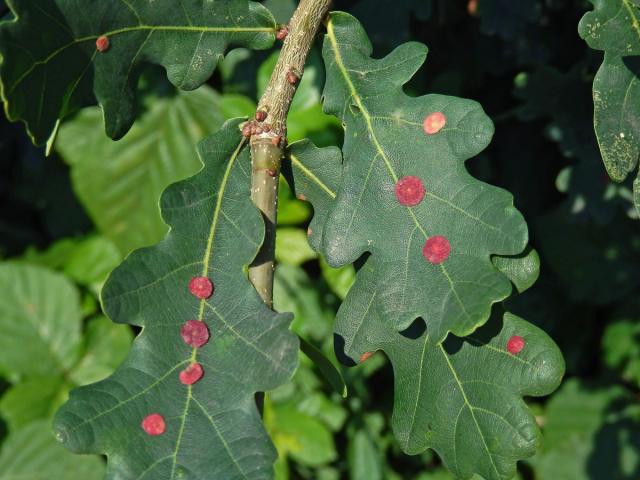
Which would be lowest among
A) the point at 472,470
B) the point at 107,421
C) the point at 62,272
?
the point at 62,272

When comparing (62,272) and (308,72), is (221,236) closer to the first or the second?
(308,72)

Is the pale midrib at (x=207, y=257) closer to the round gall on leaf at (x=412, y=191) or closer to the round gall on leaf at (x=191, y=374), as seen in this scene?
the round gall on leaf at (x=191, y=374)

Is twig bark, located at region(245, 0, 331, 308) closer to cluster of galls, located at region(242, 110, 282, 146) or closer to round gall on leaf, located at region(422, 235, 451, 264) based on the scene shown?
cluster of galls, located at region(242, 110, 282, 146)

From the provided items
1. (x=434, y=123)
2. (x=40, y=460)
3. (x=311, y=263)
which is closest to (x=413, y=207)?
(x=434, y=123)

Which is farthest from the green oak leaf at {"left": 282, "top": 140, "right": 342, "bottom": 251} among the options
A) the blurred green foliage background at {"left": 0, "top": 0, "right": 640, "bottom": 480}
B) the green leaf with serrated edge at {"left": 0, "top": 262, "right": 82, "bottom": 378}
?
the green leaf with serrated edge at {"left": 0, "top": 262, "right": 82, "bottom": 378}

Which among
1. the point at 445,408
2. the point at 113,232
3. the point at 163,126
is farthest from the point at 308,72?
the point at 445,408

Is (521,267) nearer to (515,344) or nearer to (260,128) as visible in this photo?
(515,344)

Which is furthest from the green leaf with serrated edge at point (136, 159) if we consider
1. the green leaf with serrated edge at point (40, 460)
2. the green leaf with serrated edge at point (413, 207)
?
the green leaf with serrated edge at point (413, 207)
